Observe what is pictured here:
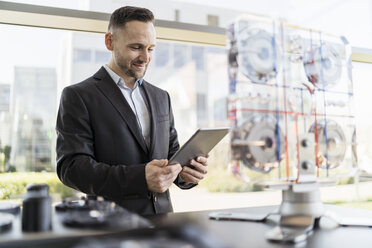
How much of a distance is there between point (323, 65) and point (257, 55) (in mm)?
280

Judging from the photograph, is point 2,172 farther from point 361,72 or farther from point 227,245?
point 361,72

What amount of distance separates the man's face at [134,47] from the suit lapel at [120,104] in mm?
111

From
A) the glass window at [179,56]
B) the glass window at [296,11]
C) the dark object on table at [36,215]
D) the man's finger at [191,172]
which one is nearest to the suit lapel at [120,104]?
the man's finger at [191,172]

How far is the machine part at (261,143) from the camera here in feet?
3.14

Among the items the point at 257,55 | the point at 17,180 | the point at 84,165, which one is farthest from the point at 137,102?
the point at 17,180

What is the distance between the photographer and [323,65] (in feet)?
3.76

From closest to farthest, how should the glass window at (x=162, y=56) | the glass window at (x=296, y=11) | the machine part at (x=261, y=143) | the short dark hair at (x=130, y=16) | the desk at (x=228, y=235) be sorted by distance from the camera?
the desk at (x=228, y=235) → the machine part at (x=261, y=143) → the short dark hair at (x=130, y=16) → the glass window at (x=296, y=11) → the glass window at (x=162, y=56)

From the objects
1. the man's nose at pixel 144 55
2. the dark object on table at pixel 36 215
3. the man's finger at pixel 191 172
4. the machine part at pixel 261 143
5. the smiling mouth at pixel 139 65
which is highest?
the man's nose at pixel 144 55

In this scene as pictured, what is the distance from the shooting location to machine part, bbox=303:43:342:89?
1121 mm

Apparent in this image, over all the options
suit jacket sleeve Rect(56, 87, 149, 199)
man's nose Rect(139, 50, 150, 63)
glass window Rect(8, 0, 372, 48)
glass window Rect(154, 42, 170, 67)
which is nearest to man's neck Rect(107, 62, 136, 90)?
man's nose Rect(139, 50, 150, 63)

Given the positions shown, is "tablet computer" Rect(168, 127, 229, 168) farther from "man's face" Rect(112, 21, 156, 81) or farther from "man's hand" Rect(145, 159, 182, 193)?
"man's face" Rect(112, 21, 156, 81)

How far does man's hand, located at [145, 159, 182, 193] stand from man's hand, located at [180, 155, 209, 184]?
5.6 inches

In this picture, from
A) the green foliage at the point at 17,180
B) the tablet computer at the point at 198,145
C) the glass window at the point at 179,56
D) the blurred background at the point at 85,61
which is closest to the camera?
the tablet computer at the point at 198,145

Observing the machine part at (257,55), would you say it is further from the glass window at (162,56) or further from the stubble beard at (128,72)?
the glass window at (162,56)
